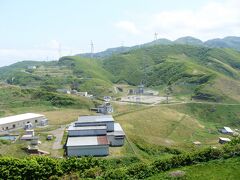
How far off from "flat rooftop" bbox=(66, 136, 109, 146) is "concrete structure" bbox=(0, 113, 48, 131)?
60.4 ft

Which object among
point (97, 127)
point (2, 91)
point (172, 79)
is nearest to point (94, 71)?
point (172, 79)

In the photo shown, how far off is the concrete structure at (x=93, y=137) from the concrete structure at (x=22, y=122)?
A: 12777 millimetres

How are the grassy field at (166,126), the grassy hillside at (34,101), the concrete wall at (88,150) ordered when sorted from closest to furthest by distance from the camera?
1. the concrete wall at (88,150)
2. the grassy field at (166,126)
3. the grassy hillside at (34,101)

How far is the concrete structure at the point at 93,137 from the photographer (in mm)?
44688

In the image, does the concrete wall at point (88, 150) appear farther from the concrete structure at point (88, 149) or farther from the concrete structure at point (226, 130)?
the concrete structure at point (226, 130)

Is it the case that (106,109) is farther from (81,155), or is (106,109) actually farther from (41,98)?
(81,155)

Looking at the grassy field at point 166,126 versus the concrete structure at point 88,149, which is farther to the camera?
the grassy field at point 166,126

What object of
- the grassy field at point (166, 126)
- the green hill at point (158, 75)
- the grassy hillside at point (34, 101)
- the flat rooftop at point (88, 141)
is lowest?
the grassy field at point (166, 126)

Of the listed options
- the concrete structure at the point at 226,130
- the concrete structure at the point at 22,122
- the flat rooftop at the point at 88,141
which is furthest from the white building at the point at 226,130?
the concrete structure at the point at 22,122

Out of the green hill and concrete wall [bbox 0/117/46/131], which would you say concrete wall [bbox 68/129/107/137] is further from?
the green hill

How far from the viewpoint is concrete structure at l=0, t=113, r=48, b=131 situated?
6185cm

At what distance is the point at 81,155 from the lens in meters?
44.5

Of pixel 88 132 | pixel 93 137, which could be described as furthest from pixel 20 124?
pixel 93 137

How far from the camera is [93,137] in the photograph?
4912cm
